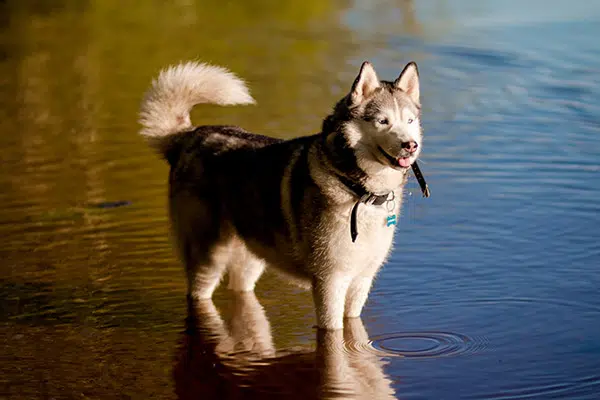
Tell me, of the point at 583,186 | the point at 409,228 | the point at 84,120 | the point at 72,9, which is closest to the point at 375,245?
the point at 409,228

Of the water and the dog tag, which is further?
the dog tag

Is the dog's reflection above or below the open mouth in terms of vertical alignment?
below

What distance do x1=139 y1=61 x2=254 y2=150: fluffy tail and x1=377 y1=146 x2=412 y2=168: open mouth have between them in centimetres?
179

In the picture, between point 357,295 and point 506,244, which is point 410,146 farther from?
point 506,244

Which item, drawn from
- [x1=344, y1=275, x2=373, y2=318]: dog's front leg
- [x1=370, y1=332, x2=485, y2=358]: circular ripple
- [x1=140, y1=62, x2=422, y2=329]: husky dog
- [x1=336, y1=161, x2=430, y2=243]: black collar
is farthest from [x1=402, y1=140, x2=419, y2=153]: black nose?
[x1=370, y1=332, x2=485, y2=358]: circular ripple

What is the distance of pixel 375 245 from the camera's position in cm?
676

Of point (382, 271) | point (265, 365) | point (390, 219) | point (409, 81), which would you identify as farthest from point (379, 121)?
point (382, 271)

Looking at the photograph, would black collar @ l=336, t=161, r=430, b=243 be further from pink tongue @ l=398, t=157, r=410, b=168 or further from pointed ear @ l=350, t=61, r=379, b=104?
pointed ear @ l=350, t=61, r=379, b=104

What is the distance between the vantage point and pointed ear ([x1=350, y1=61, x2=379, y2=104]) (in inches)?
258

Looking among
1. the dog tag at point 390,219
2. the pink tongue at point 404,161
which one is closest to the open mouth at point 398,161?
the pink tongue at point 404,161

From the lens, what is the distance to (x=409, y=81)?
6754mm

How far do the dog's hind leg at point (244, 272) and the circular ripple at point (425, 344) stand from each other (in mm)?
1290

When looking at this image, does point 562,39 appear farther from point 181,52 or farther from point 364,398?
point 364,398

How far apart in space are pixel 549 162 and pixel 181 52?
828 centimetres
